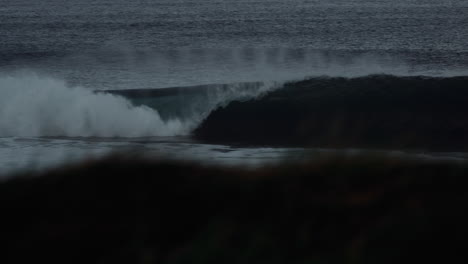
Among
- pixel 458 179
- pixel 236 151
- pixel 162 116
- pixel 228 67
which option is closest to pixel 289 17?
pixel 228 67

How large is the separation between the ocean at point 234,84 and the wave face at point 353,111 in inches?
2.0

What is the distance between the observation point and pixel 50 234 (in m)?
5.67

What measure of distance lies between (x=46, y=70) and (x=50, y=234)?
27808 millimetres

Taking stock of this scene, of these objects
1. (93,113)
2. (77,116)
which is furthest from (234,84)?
(77,116)

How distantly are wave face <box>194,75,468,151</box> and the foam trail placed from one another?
1.44 m

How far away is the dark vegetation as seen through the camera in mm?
5320

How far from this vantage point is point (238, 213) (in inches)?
227

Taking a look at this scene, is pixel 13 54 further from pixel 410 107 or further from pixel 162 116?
pixel 410 107

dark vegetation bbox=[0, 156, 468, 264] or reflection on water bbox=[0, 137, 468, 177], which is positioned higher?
dark vegetation bbox=[0, 156, 468, 264]

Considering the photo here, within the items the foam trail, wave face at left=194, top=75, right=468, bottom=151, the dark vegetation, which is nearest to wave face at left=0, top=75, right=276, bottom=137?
the foam trail

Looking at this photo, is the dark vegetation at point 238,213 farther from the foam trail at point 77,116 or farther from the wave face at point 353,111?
the foam trail at point 77,116

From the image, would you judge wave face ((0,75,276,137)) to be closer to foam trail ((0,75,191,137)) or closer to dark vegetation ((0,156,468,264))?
foam trail ((0,75,191,137))

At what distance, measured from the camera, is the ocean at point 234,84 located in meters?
17.8

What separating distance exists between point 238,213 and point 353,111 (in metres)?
15.7
